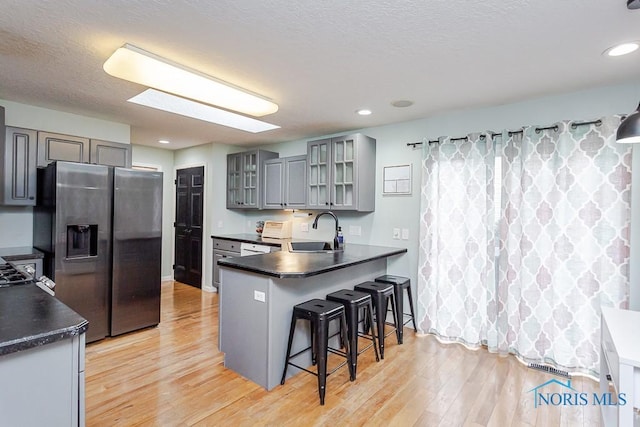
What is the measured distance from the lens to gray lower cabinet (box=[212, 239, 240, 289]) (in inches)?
188

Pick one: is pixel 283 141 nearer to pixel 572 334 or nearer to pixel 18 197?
pixel 18 197

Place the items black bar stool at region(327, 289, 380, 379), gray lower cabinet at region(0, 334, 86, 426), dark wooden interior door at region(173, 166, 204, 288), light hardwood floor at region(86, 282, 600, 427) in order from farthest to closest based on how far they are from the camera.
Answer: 1. dark wooden interior door at region(173, 166, 204, 288)
2. black bar stool at region(327, 289, 380, 379)
3. light hardwood floor at region(86, 282, 600, 427)
4. gray lower cabinet at region(0, 334, 86, 426)

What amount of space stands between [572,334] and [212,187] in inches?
188

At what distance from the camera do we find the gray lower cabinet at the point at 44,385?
3.44 ft

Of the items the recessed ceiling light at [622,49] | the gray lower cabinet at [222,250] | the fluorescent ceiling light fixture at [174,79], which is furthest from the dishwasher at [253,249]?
the recessed ceiling light at [622,49]

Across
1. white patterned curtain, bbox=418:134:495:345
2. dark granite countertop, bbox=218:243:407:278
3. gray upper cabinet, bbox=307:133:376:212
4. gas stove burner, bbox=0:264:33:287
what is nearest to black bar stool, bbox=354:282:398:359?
dark granite countertop, bbox=218:243:407:278

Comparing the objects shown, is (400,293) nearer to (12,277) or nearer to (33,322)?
(33,322)

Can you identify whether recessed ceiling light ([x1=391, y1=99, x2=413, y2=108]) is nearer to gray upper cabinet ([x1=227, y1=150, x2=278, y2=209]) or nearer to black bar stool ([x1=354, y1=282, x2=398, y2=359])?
black bar stool ([x1=354, y1=282, x2=398, y2=359])

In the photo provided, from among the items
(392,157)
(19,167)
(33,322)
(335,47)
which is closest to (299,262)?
(335,47)

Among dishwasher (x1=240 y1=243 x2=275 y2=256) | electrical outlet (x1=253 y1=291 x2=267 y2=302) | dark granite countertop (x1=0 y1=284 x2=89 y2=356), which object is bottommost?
electrical outlet (x1=253 y1=291 x2=267 y2=302)

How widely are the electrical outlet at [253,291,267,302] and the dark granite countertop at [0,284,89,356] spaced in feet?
4.08

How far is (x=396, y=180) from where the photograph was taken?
3.86 m

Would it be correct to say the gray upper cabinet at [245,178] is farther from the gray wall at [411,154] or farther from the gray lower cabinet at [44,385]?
the gray lower cabinet at [44,385]

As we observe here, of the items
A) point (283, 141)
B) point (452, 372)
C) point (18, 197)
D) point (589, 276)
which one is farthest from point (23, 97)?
point (589, 276)
